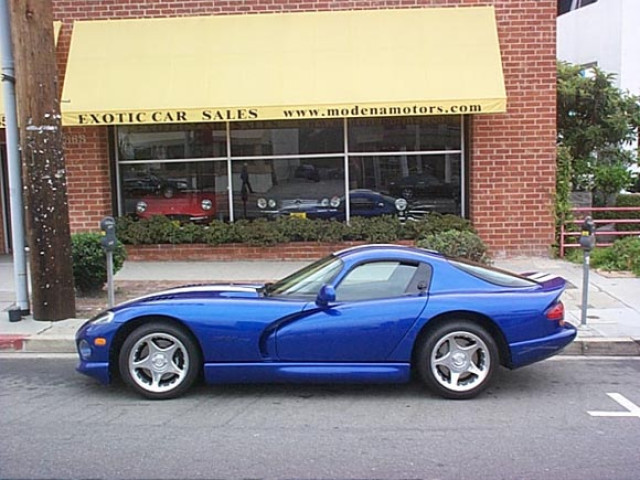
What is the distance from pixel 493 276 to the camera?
19.7 feet

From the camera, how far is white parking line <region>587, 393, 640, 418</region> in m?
5.26

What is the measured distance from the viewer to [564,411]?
17.6ft

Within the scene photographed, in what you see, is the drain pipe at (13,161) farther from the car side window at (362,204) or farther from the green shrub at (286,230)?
the car side window at (362,204)

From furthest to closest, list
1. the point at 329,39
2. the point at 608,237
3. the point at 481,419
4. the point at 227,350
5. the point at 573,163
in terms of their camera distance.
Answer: the point at 573,163, the point at 608,237, the point at 329,39, the point at 227,350, the point at 481,419

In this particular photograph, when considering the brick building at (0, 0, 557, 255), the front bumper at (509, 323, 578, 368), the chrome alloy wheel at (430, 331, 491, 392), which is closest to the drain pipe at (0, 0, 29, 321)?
the brick building at (0, 0, 557, 255)

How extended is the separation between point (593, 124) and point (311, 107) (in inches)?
289

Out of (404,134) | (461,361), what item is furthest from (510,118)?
(461,361)

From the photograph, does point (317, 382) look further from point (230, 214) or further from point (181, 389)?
point (230, 214)

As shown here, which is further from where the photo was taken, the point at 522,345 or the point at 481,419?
the point at 522,345

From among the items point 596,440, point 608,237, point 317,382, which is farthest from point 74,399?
point 608,237

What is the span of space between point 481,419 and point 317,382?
54.3 inches

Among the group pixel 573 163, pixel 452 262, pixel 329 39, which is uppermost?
pixel 329 39

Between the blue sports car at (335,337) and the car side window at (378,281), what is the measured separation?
0.04ft

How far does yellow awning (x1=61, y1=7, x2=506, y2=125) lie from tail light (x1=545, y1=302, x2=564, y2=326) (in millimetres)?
6231
